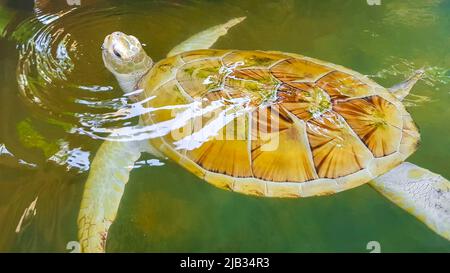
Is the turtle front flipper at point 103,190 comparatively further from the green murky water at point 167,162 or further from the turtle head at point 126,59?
the turtle head at point 126,59

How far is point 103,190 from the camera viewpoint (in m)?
1.05

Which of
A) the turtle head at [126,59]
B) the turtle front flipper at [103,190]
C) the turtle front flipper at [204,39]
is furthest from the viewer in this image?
the turtle front flipper at [204,39]

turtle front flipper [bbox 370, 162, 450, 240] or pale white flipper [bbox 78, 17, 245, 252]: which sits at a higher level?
pale white flipper [bbox 78, 17, 245, 252]

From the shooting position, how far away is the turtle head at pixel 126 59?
1.23 metres

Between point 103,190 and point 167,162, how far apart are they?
0.18m

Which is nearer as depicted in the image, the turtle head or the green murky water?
the green murky water

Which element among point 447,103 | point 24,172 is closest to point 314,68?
point 447,103

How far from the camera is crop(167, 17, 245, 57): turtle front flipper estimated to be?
1.38 meters

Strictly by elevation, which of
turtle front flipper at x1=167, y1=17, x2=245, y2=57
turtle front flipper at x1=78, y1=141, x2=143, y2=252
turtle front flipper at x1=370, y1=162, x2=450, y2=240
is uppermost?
turtle front flipper at x1=167, y1=17, x2=245, y2=57

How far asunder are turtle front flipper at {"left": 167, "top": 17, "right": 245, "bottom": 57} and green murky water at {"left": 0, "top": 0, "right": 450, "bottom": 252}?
3cm

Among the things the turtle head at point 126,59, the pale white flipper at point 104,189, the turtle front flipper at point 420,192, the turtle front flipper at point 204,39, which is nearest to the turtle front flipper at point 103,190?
the pale white flipper at point 104,189

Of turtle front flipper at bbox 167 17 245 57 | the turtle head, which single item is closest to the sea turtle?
the turtle head

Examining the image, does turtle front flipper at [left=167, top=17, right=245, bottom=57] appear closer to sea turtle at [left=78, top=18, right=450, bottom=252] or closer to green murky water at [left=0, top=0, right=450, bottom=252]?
green murky water at [left=0, top=0, right=450, bottom=252]

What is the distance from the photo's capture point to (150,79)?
1.20m
